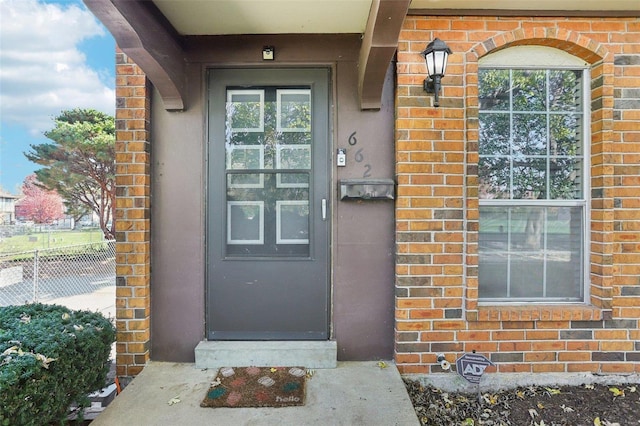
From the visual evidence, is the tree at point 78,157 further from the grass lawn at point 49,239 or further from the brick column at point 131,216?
the brick column at point 131,216

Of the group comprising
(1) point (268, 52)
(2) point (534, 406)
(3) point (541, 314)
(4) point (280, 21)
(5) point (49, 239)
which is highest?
(4) point (280, 21)

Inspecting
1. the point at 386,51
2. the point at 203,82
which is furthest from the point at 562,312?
the point at 203,82

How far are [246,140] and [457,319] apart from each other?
6.80 feet

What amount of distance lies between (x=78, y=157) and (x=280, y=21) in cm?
1108

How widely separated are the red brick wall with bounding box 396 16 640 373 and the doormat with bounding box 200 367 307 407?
2.59 ft

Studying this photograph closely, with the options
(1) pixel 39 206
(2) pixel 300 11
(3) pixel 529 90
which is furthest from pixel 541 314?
(1) pixel 39 206

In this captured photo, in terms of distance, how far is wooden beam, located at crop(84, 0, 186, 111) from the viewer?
1743mm

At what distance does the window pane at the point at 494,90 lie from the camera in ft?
7.98

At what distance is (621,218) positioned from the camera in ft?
7.55

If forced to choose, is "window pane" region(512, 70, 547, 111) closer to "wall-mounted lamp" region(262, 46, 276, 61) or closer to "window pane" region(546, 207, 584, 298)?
"window pane" region(546, 207, 584, 298)

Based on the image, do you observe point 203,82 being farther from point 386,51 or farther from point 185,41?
point 386,51

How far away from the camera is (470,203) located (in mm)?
2271

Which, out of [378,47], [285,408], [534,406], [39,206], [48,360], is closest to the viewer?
[48,360]

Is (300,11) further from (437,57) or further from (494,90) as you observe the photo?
(494,90)
